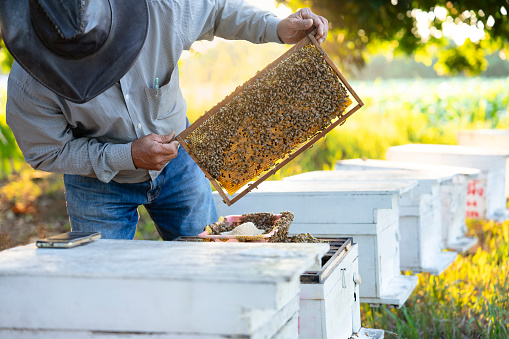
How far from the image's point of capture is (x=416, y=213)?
3543mm

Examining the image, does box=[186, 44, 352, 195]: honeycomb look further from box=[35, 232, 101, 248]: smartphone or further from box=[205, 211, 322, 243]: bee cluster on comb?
box=[35, 232, 101, 248]: smartphone

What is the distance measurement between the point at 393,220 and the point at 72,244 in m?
1.99

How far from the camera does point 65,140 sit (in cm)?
240

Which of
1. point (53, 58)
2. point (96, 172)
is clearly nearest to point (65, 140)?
point (96, 172)

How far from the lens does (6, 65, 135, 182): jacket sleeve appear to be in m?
2.32

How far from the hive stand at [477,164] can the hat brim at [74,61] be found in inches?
138

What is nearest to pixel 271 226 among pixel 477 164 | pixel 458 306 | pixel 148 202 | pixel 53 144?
pixel 148 202

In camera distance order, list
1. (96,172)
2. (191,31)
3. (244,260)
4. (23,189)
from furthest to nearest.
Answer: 1. (23,189)
2. (191,31)
3. (96,172)
4. (244,260)

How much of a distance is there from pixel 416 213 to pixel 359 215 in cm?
78

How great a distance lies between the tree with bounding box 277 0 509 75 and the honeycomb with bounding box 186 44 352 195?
3.74 m

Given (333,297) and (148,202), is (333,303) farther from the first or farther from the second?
(148,202)

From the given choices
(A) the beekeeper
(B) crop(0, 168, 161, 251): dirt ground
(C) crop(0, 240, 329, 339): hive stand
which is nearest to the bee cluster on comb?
(A) the beekeeper

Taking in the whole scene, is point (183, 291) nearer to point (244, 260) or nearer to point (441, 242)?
point (244, 260)

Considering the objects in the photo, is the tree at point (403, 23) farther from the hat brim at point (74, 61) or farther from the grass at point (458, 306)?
the hat brim at point (74, 61)
